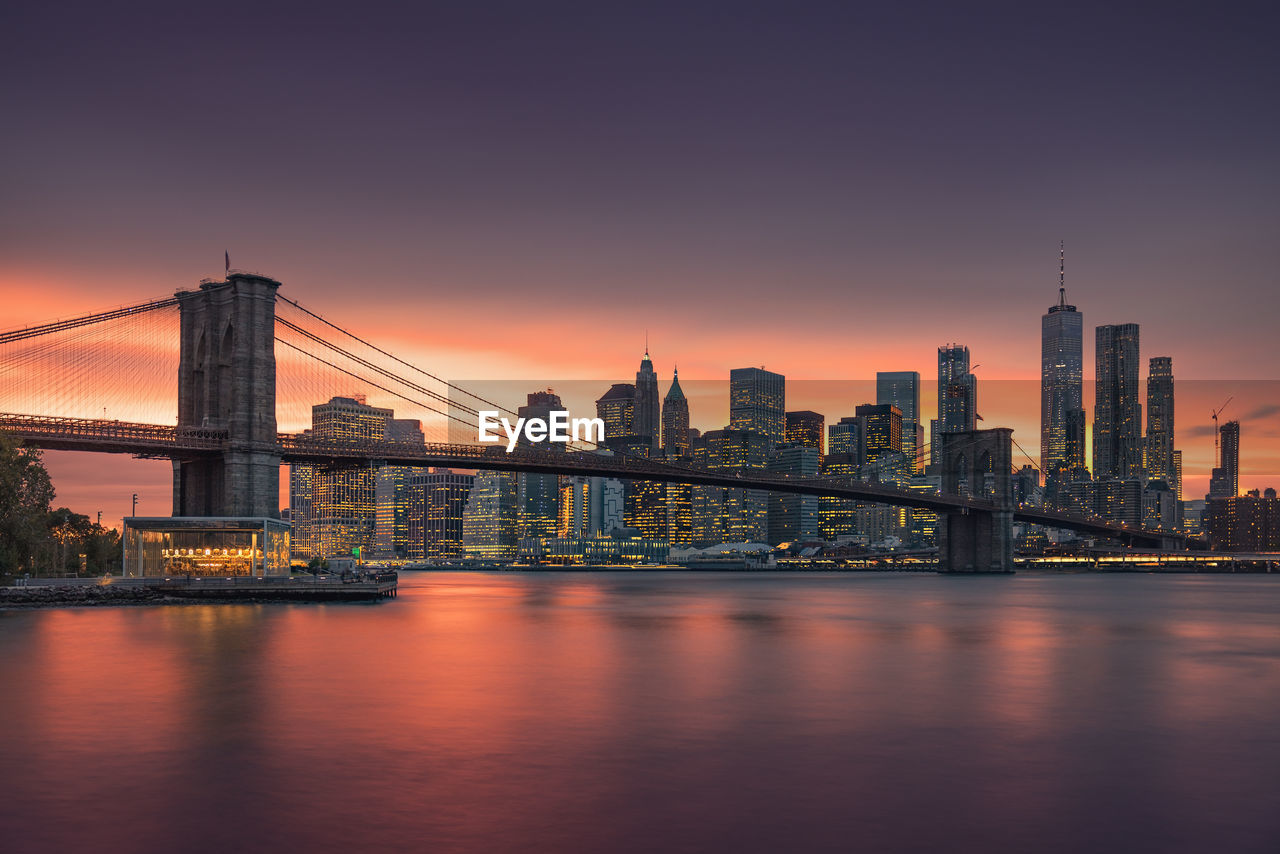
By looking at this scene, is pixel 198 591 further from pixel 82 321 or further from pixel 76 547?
pixel 76 547

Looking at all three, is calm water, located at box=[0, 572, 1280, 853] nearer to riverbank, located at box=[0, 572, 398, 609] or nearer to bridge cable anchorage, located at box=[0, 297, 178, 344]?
riverbank, located at box=[0, 572, 398, 609]

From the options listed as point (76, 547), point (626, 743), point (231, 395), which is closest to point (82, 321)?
point (231, 395)

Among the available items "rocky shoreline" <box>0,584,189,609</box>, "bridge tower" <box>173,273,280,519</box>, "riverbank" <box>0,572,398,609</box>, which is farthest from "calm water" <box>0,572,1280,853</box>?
"bridge tower" <box>173,273,280,519</box>

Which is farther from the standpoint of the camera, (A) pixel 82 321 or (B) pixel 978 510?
(B) pixel 978 510

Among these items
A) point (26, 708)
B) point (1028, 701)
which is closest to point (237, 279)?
point (26, 708)

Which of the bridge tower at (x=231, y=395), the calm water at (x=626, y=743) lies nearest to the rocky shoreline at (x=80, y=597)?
the bridge tower at (x=231, y=395)

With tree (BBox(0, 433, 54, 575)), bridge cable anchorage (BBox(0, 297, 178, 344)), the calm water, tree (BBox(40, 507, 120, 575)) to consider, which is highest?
bridge cable anchorage (BBox(0, 297, 178, 344))
